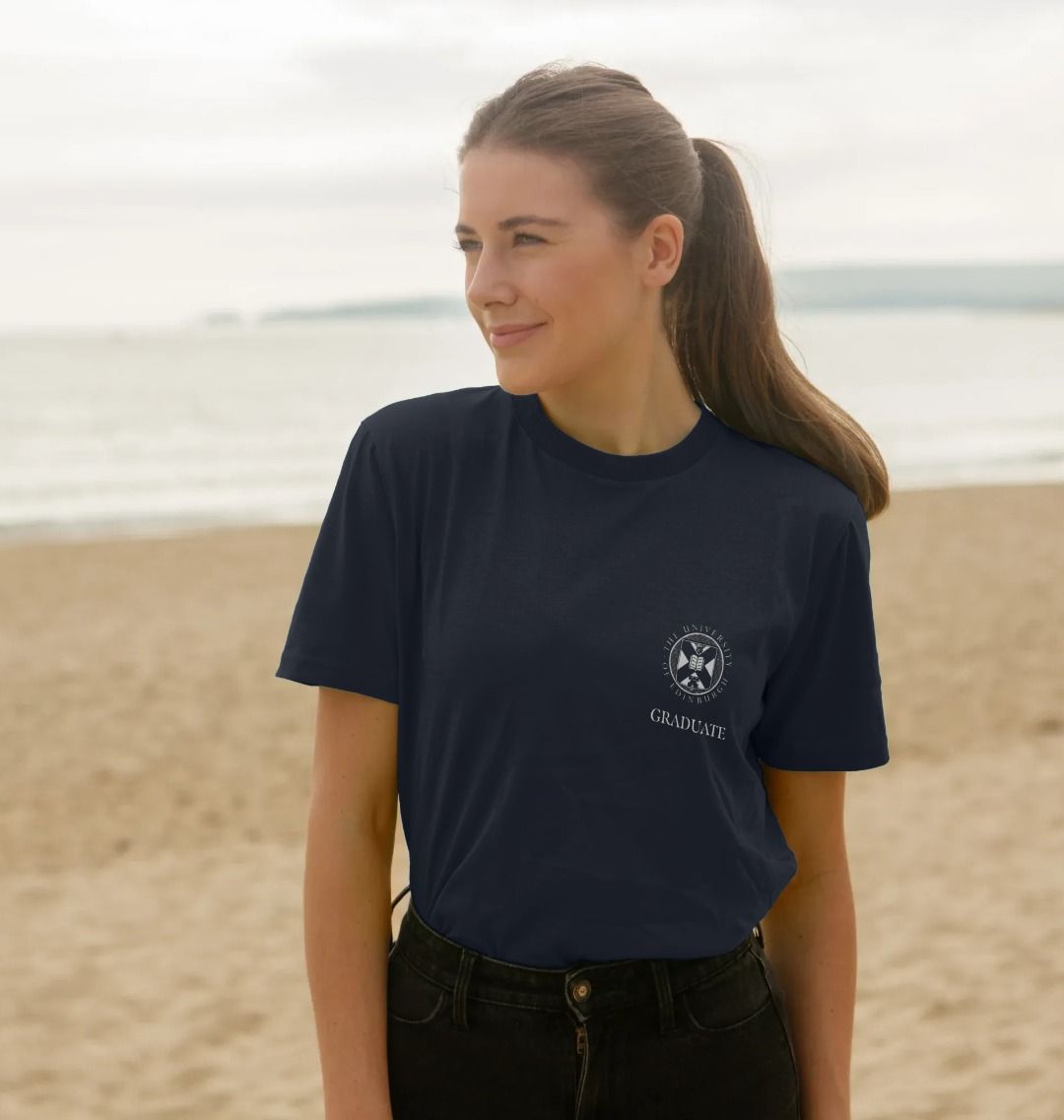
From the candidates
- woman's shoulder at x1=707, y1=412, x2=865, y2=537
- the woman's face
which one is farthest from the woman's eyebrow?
woman's shoulder at x1=707, y1=412, x2=865, y2=537

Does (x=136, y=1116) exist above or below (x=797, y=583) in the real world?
below

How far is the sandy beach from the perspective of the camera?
4.99 m

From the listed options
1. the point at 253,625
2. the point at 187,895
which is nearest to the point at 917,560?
the point at 253,625

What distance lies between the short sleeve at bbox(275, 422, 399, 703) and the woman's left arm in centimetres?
57

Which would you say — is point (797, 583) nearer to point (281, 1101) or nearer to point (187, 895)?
point (281, 1101)

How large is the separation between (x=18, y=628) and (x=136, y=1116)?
9180 millimetres

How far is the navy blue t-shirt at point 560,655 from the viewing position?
166cm

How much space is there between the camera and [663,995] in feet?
5.57

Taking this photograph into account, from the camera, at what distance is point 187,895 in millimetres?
6766

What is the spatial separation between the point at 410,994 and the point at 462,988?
0.28 ft

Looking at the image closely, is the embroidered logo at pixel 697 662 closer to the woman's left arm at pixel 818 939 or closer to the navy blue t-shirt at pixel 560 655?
the navy blue t-shirt at pixel 560 655

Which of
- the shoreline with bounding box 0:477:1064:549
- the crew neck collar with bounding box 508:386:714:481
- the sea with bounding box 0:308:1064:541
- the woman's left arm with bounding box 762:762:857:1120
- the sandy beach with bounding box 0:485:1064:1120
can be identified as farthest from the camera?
the sea with bounding box 0:308:1064:541

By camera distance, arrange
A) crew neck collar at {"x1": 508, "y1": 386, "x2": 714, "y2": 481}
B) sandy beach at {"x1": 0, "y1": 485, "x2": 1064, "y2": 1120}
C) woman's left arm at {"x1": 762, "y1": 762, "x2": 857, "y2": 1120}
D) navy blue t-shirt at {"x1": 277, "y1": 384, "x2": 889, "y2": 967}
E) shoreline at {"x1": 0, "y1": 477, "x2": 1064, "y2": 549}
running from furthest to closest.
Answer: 1. shoreline at {"x1": 0, "y1": 477, "x2": 1064, "y2": 549}
2. sandy beach at {"x1": 0, "y1": 485, "x2": 1064, "y2": 1120}
3. woman's left arm at {"x1": 762, "y1": 762, "x2": 857, "y2": 1120}
4. crew neck collar at {"x1": 508, "y1": 386, "x2": 714, "y2": 481}
5. navy blue t-shirt at {"x1": 277, "y1": 384, "x2": 889, "y2": 967}

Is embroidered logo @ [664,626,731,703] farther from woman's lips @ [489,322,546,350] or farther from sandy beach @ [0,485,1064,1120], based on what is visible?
sandy beach @ [0,485,1064,1120]
